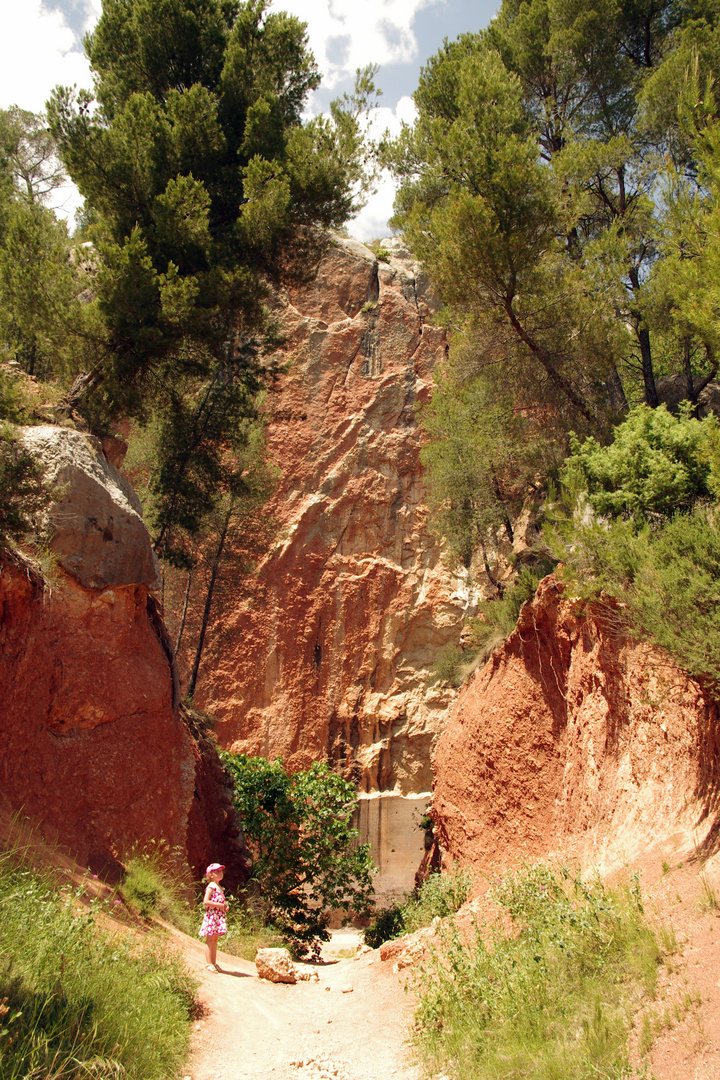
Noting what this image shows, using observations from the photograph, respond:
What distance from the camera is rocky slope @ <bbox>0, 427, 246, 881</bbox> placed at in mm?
7195

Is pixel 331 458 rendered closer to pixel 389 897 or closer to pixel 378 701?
pixel 378 701

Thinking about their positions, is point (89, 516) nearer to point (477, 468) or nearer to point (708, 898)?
point (708, 898)

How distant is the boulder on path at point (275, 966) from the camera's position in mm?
7602

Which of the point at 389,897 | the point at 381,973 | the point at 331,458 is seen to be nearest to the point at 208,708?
the point at 389,897

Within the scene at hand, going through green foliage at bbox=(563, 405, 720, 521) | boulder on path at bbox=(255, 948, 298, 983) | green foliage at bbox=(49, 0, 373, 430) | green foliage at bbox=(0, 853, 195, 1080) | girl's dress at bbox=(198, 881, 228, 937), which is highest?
green foliage at bbox=(49, 0, 373, 430)

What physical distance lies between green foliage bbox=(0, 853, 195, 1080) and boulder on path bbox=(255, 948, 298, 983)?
96.3 inches

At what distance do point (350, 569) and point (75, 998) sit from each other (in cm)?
1864

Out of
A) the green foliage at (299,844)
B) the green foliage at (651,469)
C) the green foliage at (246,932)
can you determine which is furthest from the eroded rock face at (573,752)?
the green foliage at (246,932)

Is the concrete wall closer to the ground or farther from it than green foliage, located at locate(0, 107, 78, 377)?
closer to the ground

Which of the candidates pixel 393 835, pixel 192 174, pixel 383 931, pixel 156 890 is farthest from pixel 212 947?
pixel 393 835

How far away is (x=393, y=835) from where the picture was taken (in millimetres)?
19703

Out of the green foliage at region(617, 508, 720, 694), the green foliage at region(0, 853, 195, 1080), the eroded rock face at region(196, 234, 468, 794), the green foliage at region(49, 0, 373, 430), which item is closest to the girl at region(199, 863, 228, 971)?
the green foliage at region(0, 853, 195, 1080)

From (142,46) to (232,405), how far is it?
5.43m

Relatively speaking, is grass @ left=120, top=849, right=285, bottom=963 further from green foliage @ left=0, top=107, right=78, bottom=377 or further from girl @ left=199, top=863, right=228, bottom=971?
green foliage @ left=0, top=107, right=78, bottom=377
